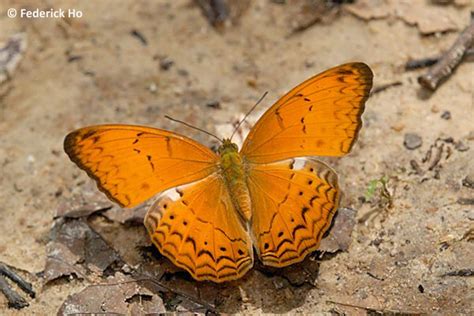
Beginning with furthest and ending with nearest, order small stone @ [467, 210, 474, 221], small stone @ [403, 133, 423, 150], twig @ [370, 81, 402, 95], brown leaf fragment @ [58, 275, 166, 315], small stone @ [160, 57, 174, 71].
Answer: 1. small stone @ [160, 57, 174, 71]
2. twig @ [370, 81, 402, 95]
3. small stone @ [403, 133, 423, 150]
4. small stone @ [467, 210, 474, 221]
5. brown leaf fragment @ [58, 275, 166, 315]

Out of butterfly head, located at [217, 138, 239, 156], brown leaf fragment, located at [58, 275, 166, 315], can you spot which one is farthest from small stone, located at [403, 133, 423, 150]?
brown leaf fragment, located at [58, 275, 166, 315]

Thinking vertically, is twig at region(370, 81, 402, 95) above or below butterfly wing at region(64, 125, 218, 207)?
below

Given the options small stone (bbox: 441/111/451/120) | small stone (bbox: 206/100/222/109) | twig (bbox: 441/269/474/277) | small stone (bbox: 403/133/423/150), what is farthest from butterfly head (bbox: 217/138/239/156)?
small stone (bbox: 441/111/451/120)

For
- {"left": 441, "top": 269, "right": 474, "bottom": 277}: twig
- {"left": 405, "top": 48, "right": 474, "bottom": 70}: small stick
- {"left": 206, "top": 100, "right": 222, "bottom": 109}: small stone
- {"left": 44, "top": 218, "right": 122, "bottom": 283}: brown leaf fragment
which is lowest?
{"left": 44, "top": 218, "right": 122, "bottom": 283}: brown leaf fragment

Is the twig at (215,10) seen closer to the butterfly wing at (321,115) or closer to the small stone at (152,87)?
the small stone at (152,87)

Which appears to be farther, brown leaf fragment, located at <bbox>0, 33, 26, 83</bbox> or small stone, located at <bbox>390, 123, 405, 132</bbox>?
brown leaf fragment, located at <bbox>0, 33, 26, 83</bbox>

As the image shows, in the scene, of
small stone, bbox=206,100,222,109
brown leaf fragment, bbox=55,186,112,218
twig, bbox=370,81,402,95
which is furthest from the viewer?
small stone, bbox=206,100,222,109

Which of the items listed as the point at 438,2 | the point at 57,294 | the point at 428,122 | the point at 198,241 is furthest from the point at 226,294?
the point at 438,2

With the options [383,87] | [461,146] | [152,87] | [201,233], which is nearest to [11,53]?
[152,87]

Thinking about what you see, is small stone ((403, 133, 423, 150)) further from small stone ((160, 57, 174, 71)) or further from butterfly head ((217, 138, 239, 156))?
small stone ((160, 57, 174, 71))

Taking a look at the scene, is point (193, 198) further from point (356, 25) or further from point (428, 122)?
point (356, 25)
